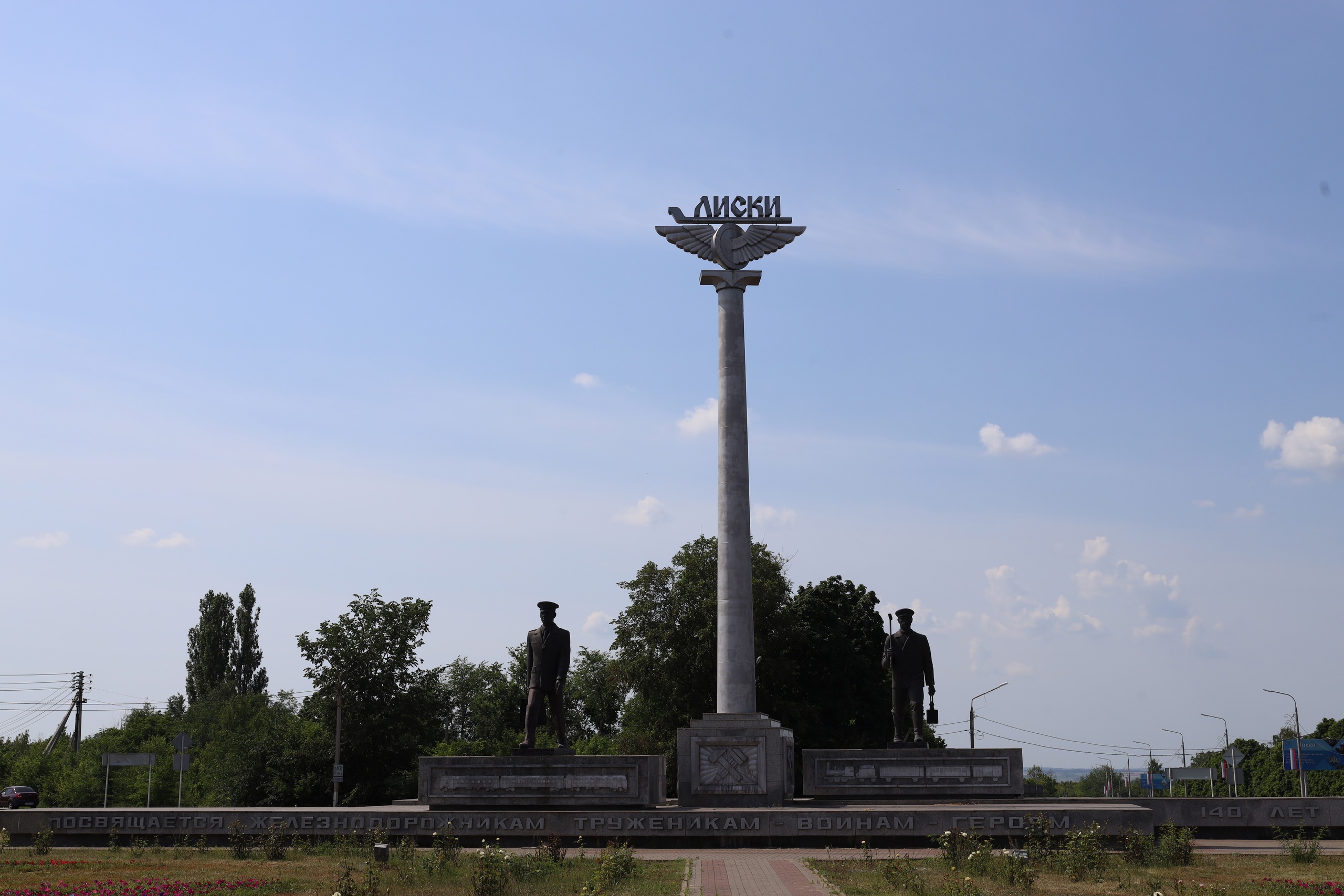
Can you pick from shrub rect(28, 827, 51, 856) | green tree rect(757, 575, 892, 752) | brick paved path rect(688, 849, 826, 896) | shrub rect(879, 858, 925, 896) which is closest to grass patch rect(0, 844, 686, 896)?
shrub rect(28, 827, 51, 856)

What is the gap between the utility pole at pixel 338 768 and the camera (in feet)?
159

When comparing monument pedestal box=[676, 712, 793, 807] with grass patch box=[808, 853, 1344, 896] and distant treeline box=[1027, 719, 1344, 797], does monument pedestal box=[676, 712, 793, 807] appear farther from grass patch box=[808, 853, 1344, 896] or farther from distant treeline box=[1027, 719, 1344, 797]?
distant treeline box=[1027, 719, 1344, 797]

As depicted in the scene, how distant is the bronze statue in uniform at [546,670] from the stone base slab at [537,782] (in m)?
0.67

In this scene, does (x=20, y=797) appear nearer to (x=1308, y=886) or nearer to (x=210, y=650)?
(x=210, y=650)

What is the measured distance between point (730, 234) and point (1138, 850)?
18.4 m

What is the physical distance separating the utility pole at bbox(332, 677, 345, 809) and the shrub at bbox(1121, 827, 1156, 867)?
36362 millimetres

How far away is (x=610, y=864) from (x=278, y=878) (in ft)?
17.5

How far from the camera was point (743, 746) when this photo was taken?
86.8 ft

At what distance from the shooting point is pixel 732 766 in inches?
1039

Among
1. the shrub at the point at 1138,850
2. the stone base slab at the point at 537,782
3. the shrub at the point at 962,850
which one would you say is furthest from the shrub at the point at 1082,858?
the stone base slab at the point at 537,782

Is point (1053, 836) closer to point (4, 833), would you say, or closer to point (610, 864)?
point (610, 864)

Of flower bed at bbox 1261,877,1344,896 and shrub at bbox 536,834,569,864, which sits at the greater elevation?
flower bed at bbox 1261,877,1344,896

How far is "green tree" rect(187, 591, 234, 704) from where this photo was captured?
89.8 metres

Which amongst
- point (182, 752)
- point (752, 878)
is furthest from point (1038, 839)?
point (182, 752)
